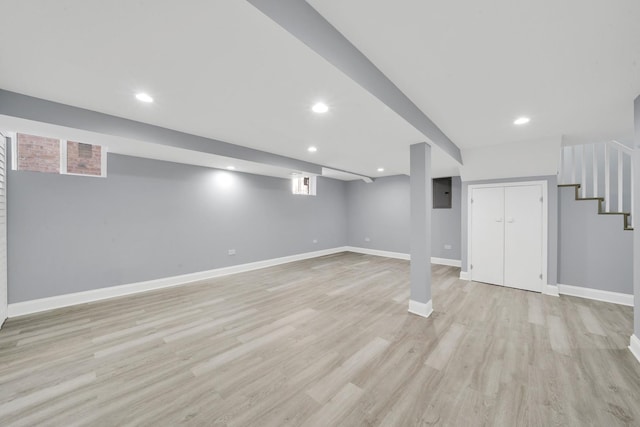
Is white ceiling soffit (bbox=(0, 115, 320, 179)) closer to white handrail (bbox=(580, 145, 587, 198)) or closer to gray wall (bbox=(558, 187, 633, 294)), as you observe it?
gray wall (bbox=(558, 187, 633, 294))

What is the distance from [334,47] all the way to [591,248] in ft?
16.7

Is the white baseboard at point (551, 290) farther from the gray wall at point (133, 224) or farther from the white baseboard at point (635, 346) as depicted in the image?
the gray wall at point (133, 224)

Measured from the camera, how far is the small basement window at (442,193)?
237 inches

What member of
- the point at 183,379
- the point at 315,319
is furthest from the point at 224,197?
the point at 183,379

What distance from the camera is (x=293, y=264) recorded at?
19.9 feet

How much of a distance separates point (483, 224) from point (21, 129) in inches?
269

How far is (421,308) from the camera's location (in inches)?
121

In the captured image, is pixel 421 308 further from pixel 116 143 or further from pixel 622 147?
pixel 116 143

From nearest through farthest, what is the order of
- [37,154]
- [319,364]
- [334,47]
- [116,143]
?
[334,47] → [319,364] → [116,143] → [37,154]

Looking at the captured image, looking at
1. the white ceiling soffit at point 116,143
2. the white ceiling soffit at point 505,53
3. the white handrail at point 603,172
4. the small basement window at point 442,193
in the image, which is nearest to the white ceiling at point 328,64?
the white ceiling soffit at point 505,53

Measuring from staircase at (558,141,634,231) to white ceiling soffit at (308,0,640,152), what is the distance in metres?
1.44

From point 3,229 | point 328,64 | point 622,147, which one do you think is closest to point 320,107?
point 328,64

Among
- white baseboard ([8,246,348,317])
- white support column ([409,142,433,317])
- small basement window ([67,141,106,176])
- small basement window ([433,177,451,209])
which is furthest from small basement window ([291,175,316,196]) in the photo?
small basement window ([67,141,106,176])

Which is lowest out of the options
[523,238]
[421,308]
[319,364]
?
[319,364]
